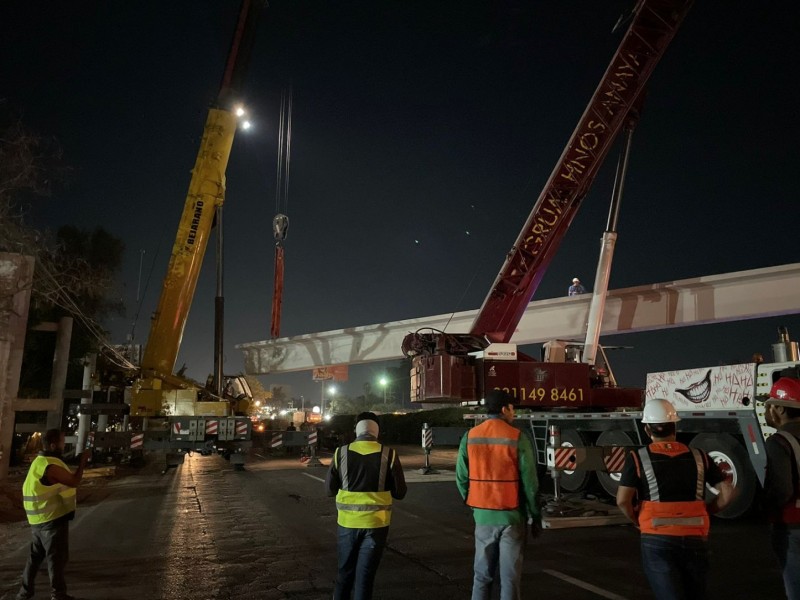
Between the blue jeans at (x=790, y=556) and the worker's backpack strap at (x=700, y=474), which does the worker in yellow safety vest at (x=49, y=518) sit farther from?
the blue jeans at (x=790, y=556)

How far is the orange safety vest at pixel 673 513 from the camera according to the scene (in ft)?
11.1

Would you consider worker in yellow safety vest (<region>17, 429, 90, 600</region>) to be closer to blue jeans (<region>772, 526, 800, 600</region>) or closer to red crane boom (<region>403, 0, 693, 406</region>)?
blue jeans (<region>772, 526, 800, 600</region>)

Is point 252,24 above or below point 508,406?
above

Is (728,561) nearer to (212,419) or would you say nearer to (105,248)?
(212,419)

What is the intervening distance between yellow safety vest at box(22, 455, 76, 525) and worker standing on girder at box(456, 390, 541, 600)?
3763 mm

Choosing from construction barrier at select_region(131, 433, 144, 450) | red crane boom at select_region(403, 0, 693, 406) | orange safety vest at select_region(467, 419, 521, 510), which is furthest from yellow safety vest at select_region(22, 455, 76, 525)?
construction barrier at select_region(131, 433, 144, 450)

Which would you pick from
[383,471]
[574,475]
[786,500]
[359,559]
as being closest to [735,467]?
[574,475]

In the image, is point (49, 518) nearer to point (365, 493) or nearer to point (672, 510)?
point (365, 493)

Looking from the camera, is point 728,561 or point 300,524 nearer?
point 728,561

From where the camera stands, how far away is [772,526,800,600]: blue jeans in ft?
11.7

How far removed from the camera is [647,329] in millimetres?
19469

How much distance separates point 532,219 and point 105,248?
74.5ft

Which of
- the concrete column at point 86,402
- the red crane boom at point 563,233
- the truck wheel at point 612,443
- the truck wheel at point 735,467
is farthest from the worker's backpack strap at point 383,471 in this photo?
the concrete column at point 86,402

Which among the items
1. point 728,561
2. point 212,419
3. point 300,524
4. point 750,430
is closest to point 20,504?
point 212,419
